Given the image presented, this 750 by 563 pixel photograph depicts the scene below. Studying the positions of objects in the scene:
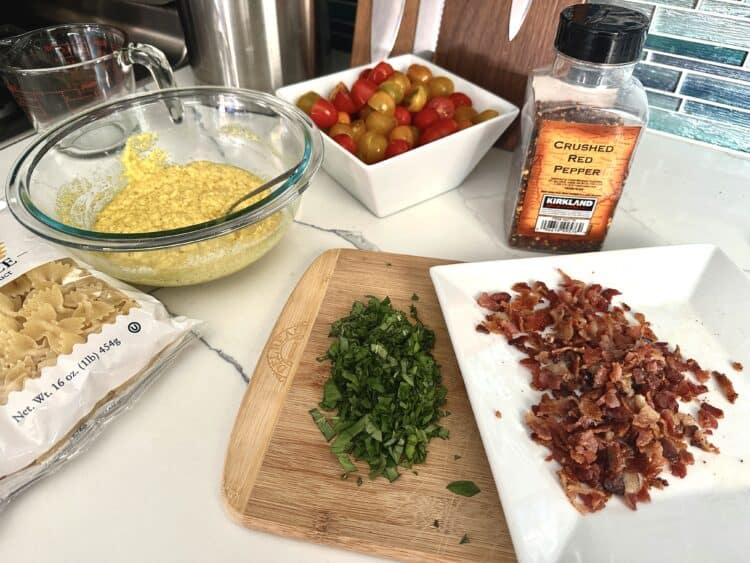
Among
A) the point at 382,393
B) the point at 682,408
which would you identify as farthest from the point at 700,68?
the point at 382,393

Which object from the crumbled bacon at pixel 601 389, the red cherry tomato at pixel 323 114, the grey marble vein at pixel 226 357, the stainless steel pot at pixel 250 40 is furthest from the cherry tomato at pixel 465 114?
the grey marble vein at pixel 226 357

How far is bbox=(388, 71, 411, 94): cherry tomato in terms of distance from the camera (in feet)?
3.31

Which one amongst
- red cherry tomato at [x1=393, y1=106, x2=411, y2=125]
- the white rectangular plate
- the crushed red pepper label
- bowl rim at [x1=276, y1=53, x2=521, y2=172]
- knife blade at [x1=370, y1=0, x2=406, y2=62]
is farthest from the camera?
knife blade at [x1=370, y1=0, x2=406, y2=62]

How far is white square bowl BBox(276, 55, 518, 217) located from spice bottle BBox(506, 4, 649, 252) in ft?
0.35

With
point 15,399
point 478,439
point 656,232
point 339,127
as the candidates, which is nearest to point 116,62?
point 339,127

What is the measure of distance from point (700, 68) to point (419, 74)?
522mm

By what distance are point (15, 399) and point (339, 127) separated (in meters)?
0.63

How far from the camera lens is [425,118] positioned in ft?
3.19

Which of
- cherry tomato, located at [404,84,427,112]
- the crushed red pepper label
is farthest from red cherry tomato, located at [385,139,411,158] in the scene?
the crushed red pepper label

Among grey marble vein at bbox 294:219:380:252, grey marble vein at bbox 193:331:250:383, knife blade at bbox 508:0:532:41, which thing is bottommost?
grey marble vein at bbox 193:331:250:383

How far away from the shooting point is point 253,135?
101 cm

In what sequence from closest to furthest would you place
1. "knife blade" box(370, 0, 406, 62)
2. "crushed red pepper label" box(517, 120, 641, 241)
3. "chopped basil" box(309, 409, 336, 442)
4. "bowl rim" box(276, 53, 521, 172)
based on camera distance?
"chopped basil" box(309, 409, 336, 442), "crushed red pepper label" box(517, 120, 641, 241), "bowl rim" box(276, 53, 521, 172), "knife blade" box(370, 0, 406, 62)

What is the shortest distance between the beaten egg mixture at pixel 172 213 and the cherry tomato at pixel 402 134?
24 centimetres

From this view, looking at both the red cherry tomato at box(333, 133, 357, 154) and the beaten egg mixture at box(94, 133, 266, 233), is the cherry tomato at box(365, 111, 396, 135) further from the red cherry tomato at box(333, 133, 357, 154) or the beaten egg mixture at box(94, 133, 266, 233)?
the beaten egg mixture at box(94, 133, 266, 233)
